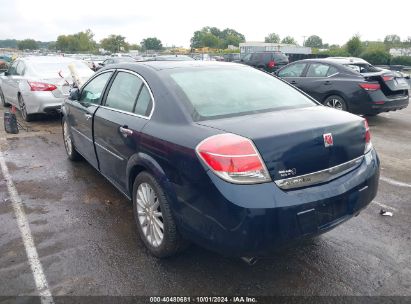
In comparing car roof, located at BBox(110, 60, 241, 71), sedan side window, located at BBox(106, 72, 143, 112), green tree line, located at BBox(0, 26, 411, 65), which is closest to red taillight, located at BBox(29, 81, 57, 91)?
sedan side window, located at BBox(106, 72, 143, 112)

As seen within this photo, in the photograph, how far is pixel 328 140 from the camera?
2.74 m

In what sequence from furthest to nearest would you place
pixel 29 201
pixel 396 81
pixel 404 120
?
pixel 404 120
pixel 396 81
pixel 29 201

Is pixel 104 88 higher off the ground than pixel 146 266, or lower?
higher

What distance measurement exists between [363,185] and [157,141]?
1.61 m

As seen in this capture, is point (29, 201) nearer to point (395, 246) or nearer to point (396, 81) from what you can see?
point (395, 246)

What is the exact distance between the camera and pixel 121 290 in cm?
283

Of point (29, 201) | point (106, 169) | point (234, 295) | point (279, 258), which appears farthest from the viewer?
point (29, 201)

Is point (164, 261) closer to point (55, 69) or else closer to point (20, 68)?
point (55, 69)

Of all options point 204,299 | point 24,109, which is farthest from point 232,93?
point 24,109

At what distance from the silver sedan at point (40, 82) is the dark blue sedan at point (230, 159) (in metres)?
5.38

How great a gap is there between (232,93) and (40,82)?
6.65 m

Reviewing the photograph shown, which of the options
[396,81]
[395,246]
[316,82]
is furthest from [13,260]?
[396,81]

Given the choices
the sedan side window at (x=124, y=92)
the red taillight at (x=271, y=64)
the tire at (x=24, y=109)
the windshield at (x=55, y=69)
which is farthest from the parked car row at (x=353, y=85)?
the red taillight at (x=271, y=64)

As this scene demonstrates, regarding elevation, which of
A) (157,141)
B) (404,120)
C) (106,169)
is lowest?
(404,120)
